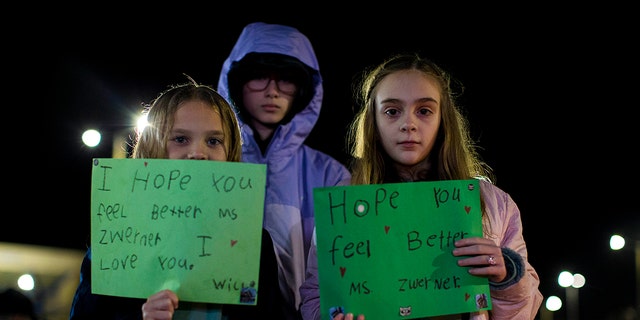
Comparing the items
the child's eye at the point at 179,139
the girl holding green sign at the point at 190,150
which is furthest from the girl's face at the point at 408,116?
the child's eye at the point at 179,139

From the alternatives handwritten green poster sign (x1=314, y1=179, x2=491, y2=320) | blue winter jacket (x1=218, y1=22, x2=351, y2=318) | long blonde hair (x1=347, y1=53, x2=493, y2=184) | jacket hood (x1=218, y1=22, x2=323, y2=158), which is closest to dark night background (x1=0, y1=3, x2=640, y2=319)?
jacket hood (x1=218, y1=22, x2=323, y2=158)

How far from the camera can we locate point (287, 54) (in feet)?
9.38

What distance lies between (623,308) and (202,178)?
26.0 feet

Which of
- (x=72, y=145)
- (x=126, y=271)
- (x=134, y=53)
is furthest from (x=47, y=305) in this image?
(x=126, y=271)

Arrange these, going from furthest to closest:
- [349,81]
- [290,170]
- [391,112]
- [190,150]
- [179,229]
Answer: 1. [349,81]
2. [290,170]
3. [391,112]
4. [190,150]
5. [179,229]

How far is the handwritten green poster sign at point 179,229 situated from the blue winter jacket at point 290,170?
0.78 m

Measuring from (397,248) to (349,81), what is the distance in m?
4.14

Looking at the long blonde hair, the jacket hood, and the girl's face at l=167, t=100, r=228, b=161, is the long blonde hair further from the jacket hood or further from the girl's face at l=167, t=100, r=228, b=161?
the jacket hood

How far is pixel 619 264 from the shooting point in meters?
8.77

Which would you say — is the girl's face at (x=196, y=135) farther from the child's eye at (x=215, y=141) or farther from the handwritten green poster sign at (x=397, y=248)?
the handwritten green poster sign at (x=397, y=248)

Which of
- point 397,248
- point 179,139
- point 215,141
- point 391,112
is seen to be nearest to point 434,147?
point 391,112

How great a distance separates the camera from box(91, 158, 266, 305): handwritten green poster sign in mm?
1679

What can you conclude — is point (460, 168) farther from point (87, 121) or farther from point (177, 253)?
point (87, 121)

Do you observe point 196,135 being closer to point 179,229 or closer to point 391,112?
point 179,229
